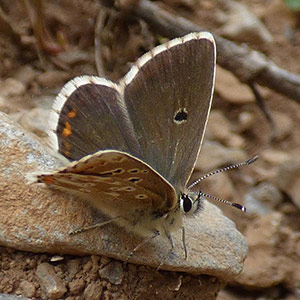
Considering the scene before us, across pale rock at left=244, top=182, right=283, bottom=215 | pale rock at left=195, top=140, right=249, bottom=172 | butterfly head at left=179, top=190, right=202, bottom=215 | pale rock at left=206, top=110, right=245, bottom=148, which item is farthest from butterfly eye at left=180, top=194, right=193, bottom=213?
pale rock at left=206, top=110, right=245, bottom=148

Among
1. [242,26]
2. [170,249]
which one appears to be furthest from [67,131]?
[242,26]

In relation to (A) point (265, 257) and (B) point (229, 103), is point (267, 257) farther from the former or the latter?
(B) point (229, 103)

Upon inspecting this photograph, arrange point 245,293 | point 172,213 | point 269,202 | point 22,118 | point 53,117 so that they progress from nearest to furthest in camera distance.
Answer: point 53,117 → point 172,213 → point 22,118 → point 245,293 → point 269,202

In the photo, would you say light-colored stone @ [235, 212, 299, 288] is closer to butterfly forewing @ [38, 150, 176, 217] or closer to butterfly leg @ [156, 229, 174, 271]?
butterfly leg @ [156, 229, 174, 271]

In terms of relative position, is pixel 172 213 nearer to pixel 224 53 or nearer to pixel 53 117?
pixel 53 117

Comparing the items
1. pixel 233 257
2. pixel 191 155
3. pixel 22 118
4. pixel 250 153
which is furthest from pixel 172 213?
pixel 250 153

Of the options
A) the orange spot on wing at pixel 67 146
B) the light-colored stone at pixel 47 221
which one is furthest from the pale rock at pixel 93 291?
the orange spot on wing at pixel 67 146
